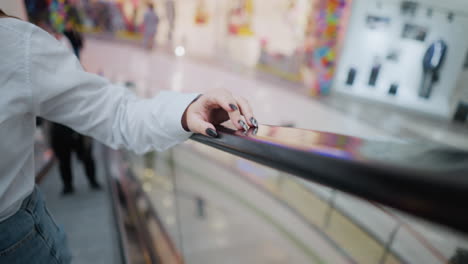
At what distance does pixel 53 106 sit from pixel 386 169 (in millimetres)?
724

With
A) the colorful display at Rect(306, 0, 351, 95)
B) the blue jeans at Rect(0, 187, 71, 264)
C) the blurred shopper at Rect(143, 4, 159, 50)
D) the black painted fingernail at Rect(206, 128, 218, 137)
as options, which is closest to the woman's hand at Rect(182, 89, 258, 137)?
the black painted fingernail at Rect(206, 128, 218, 137)

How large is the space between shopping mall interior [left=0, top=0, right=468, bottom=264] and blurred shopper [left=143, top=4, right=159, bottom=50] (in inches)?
1.9

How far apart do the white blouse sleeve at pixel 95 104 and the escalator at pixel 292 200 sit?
3.8 inches

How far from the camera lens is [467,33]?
563 cm

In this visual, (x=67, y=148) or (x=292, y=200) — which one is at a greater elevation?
(x=67, y=148)

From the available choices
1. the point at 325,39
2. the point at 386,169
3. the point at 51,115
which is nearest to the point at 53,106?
the point at 51,115

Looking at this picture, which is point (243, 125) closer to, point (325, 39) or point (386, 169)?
point (386, 169)

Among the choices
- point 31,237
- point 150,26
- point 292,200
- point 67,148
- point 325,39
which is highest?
point 325,39

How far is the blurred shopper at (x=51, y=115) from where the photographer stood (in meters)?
0.58

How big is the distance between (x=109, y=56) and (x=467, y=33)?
902cm

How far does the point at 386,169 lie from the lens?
1.10ft

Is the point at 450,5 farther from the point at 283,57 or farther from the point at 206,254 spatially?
the point at 206,254

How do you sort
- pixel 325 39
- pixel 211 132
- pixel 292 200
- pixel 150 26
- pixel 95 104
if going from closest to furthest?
1. pixel 211 132
2. pixel 95 104
3. pixel 292 200
4. pixel 325 39
5. pixel 150 26

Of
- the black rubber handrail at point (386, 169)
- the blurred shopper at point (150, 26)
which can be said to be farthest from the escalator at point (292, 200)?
the blurred shopper at point (150, 26)
